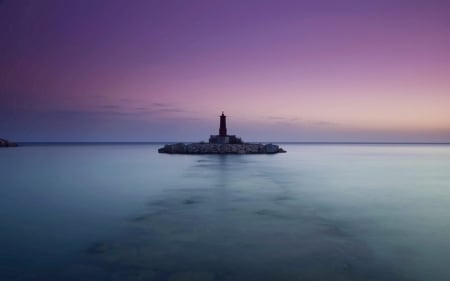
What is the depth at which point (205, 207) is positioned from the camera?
12445 millimetres

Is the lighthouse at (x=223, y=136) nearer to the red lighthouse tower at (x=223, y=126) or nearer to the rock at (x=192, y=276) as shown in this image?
the red lighthouse tower at (x=223, y=126)

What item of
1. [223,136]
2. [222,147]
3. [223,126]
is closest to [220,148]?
[222,147]

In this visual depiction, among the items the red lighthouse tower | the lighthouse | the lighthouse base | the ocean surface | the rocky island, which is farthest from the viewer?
the lighthouse base

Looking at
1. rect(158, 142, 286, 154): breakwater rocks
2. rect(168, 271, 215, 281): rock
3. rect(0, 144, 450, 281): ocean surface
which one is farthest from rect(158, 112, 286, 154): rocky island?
rect(168, 271, 215, 281): rock

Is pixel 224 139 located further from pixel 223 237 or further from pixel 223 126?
pixel 223 237

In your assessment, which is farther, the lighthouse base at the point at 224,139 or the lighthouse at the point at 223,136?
the lighthouse base at the point at 224,139

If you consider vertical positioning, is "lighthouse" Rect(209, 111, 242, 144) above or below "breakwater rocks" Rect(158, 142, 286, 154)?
above

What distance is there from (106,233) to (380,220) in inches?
311

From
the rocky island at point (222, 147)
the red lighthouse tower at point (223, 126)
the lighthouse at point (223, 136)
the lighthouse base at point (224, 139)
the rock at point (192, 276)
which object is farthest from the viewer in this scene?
the lighthouse base at point (224, 139)

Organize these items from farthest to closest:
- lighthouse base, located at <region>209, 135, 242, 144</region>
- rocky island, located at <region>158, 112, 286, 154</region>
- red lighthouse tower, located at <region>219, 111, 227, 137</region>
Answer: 1. lighthouse base, located at <region>209, 135, 242, 144</region>
2. rocky island, located at <region>158, 112, 286, 154</region>
3. red lighthouse tower, located at <region>219, 111, 227, 137</region>

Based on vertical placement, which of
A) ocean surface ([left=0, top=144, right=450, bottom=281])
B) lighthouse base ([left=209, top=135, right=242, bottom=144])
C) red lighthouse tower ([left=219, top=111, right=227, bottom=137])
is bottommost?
ocean surface ([left=0, top=144, right=450, bottom=281])

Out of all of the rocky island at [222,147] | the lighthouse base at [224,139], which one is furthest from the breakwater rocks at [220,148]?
the lighthouse base at [224,139]

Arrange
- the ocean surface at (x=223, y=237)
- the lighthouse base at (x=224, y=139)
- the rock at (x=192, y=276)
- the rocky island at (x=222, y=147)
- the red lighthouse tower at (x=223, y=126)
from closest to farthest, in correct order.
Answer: the rock at (x=192, y=276) < the ocean surface at (x=223, y=237) < the red lighthouse tower at (x=223, y=126) < the rocky island at (x=222, y=147) < the lighthouse base at (x=224, y=139)

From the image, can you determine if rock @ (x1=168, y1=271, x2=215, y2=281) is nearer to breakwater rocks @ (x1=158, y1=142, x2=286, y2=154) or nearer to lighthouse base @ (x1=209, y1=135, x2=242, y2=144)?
breakwater rocks @ (x1=158, y1=142, x2=286, y2=154)
